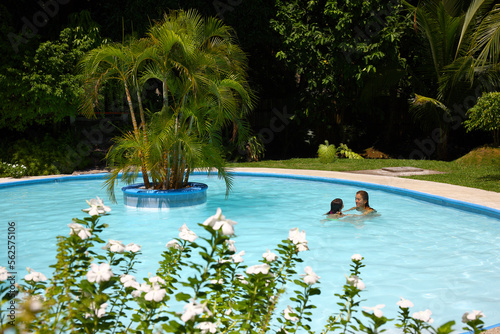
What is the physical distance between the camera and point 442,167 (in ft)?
50.5

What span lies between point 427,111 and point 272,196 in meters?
8.72

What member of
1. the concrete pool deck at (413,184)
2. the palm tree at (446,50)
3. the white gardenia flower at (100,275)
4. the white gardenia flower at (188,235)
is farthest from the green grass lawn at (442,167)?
the white gardenia flower at (100,275)

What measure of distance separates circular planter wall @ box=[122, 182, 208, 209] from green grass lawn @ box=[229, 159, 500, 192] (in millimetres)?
6596

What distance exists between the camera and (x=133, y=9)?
17.8 meters

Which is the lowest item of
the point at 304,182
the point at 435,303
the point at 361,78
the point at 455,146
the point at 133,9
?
the point at 435,303

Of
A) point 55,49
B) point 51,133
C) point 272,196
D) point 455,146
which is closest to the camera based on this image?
point 272,196

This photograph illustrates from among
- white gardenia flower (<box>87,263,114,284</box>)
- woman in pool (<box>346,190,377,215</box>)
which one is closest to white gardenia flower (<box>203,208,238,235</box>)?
white gardenia flower (<box>87,263,114,284</box>)

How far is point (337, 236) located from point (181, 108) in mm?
4116

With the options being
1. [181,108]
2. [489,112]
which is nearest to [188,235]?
[181,108]

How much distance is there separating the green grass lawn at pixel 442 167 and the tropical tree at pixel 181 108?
611cm

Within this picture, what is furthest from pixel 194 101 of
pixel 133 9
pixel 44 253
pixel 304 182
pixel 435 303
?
pixel 133 9

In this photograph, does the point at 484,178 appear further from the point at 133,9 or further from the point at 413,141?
the point at 133,9

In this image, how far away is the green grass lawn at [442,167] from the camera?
1244 centimetres

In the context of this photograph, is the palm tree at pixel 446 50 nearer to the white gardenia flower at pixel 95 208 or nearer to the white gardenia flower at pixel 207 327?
the white gardenia flower at pixel 95 208
